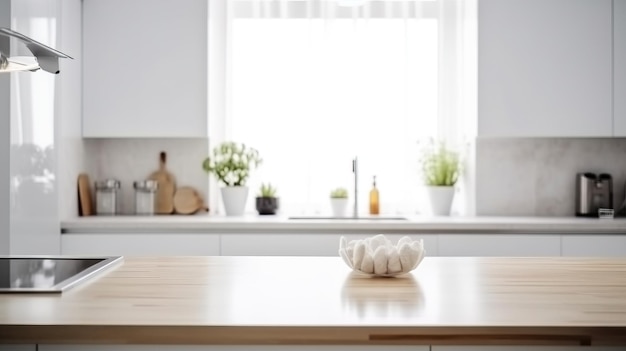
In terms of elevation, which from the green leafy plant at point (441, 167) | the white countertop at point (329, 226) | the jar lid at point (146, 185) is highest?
the green leafy plant at point (441, 167)

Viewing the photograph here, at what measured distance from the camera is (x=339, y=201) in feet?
12.3

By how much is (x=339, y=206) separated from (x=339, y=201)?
3 cm

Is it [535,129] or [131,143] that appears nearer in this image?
[535,129]

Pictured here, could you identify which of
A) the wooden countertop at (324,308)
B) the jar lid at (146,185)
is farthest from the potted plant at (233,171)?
the wooden countertop at (324,308)

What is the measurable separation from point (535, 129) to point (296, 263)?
89.0 inches

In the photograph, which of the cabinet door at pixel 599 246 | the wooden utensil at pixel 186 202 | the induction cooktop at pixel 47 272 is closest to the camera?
the induction cooktop at pixel 47 272

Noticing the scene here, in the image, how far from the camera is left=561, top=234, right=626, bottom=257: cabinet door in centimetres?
319

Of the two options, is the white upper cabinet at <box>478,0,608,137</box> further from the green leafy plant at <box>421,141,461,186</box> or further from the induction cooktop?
the induction cooktop

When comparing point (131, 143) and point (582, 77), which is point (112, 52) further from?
point (582, 77)

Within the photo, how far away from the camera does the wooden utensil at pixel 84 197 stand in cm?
359

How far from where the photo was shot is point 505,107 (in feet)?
11.6

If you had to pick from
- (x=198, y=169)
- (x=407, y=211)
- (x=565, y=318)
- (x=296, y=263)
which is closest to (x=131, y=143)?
(x=198, y=169)

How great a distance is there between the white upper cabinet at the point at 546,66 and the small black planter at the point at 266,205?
56.8 inches

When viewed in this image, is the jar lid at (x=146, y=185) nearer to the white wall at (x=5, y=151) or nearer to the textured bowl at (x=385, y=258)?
the white wall at (x=5, y=151)
